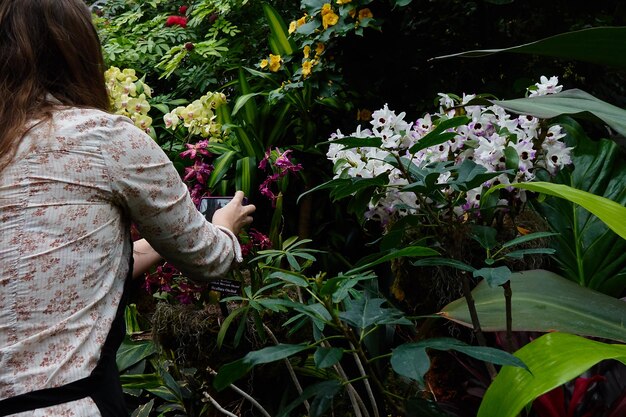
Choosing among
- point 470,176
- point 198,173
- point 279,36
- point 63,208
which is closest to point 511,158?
point 470,176

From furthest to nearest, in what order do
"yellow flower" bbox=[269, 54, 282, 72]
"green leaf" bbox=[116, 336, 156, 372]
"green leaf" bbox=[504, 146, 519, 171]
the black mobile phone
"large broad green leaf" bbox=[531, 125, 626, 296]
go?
1. "yellow flower" bbox=[269, 54, 282, 72]
2. "green leaf" bbox=[116, 336, 156, 372]
3. "large broad green leaf" bbox=[531, 125, 626, 296]
4. the black mobile phone
5. "green leaf" bbox=[504, 146, 519, 171]

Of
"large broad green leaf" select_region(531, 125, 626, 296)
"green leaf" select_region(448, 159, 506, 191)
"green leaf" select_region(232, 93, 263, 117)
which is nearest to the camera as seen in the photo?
"green leaf" select_region(448, 159, 506, 191)

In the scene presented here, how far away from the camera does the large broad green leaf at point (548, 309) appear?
1.26 metres

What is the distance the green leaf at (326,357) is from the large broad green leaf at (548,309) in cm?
34

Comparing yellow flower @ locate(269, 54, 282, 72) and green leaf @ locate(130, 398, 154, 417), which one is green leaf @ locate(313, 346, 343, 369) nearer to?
green leaf @ locate(130, 398, 154, 417)

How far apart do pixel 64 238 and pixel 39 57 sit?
308 millimetres

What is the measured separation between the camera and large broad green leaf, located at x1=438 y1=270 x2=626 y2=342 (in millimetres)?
1262

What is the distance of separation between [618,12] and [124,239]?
246 cm

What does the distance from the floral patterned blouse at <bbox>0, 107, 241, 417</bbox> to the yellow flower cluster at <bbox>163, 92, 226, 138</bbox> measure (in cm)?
144

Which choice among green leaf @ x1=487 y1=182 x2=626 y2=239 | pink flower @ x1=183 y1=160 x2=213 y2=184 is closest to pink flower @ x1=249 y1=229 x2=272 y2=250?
pink flower @ x1=183 y1=160 x2=213 y2=184

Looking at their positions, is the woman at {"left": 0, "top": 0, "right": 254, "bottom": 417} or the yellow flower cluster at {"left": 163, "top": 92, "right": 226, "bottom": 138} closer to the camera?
the woman at {"left": 0, "top": 0, "right": 254, "bottom": 417}

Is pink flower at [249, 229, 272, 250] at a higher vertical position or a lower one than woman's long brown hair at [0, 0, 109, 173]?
lower

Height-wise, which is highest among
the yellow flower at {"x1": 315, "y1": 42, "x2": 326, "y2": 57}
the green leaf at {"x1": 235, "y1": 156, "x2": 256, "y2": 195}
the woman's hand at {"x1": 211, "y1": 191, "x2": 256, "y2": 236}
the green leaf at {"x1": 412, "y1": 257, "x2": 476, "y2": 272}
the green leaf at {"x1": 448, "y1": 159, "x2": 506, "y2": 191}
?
the green leaf at {"x1": 448, "y1": 159, "x2": 506, "y2": 191}

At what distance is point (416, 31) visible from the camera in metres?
2.88
